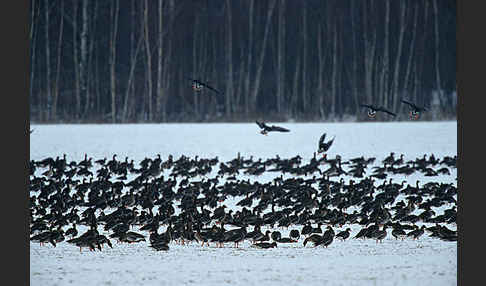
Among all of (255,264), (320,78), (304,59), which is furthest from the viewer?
(304,59)

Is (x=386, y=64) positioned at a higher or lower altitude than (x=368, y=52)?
lower

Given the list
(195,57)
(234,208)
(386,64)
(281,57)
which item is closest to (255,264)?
(234,208)

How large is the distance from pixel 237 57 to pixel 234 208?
3076 cm

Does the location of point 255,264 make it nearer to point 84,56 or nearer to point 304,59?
point 84,56

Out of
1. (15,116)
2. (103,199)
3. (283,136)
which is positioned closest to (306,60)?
(283,136)

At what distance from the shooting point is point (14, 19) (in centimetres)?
931

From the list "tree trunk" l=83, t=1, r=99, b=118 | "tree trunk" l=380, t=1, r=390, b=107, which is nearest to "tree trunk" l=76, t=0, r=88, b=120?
"tree trunk" l=83, t=1, r=99, b=118

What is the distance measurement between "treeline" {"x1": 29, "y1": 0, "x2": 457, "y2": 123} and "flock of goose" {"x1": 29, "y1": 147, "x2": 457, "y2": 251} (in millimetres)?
15878

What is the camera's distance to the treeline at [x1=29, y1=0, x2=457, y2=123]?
40750mm

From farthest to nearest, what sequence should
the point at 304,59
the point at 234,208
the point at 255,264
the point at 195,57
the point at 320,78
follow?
the point at 195,57 < the point at 304,59 < the point at 320,78 < the point at 234,208 < the point at 255,264

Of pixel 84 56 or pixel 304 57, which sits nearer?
pixel 84 56

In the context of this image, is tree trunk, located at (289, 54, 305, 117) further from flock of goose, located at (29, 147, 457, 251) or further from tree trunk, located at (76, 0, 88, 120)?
flock of goose, located at (29, 147, 457, 251)

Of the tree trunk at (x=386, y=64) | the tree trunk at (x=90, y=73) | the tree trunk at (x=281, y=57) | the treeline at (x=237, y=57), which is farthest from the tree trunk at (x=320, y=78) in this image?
the tree trunk at (x=90, y=73)

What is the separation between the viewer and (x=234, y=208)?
58.3ft
